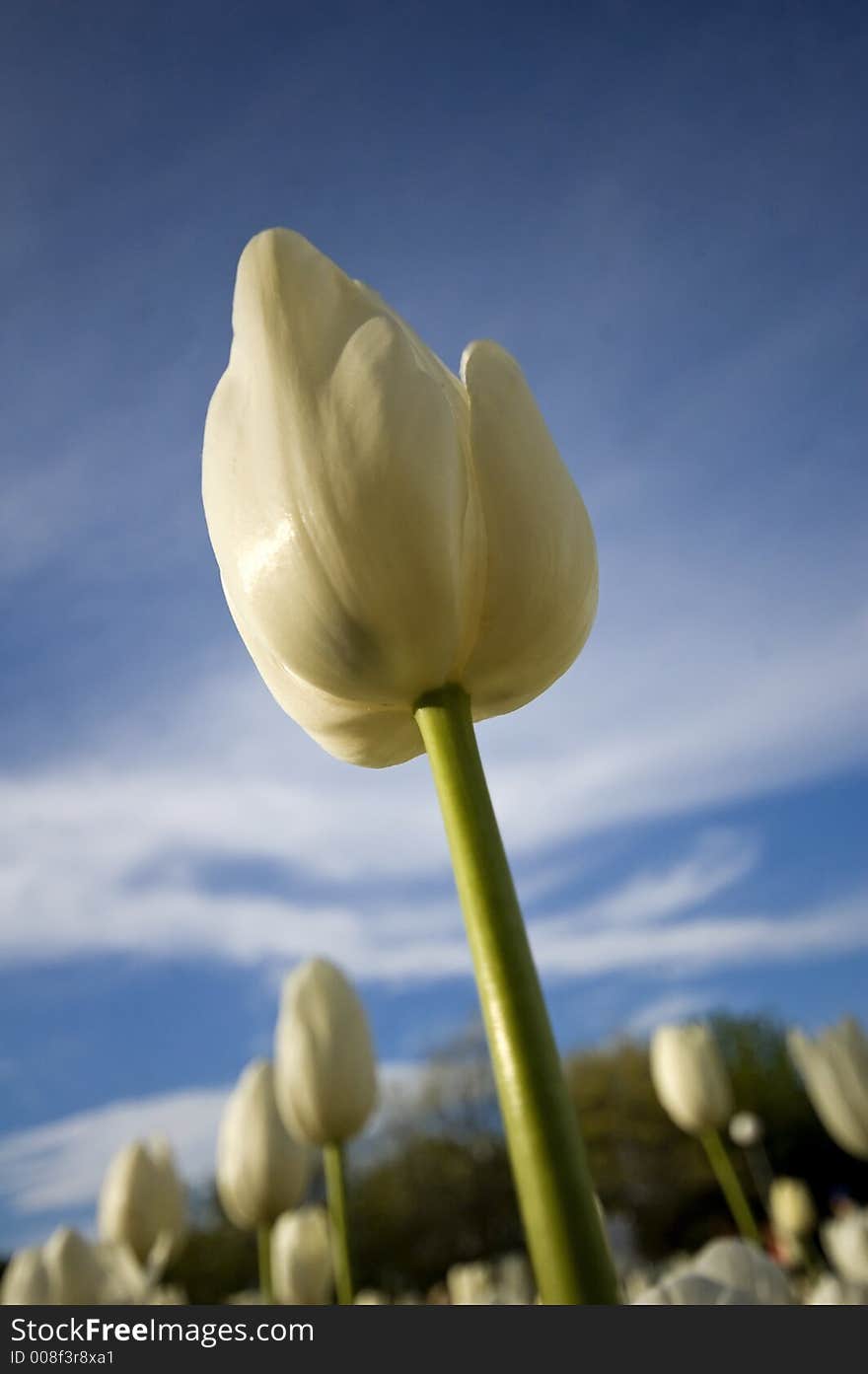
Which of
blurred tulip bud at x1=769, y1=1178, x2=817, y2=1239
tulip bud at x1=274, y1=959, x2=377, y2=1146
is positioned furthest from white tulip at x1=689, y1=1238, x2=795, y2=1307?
blurred tulip bud at x1=769, y1=1178, x2=817, y2=1239

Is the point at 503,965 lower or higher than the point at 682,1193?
lower

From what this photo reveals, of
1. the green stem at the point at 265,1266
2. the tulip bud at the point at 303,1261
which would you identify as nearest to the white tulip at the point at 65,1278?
the green stem at the point at 265,1266

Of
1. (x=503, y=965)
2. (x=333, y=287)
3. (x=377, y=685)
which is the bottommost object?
(x=503, y=965)

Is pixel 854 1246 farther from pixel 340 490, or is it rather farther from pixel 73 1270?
pixel 340 490

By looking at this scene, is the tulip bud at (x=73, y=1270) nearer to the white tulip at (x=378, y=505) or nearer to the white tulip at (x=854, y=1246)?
the white tulip at (x=854, y=1246)
